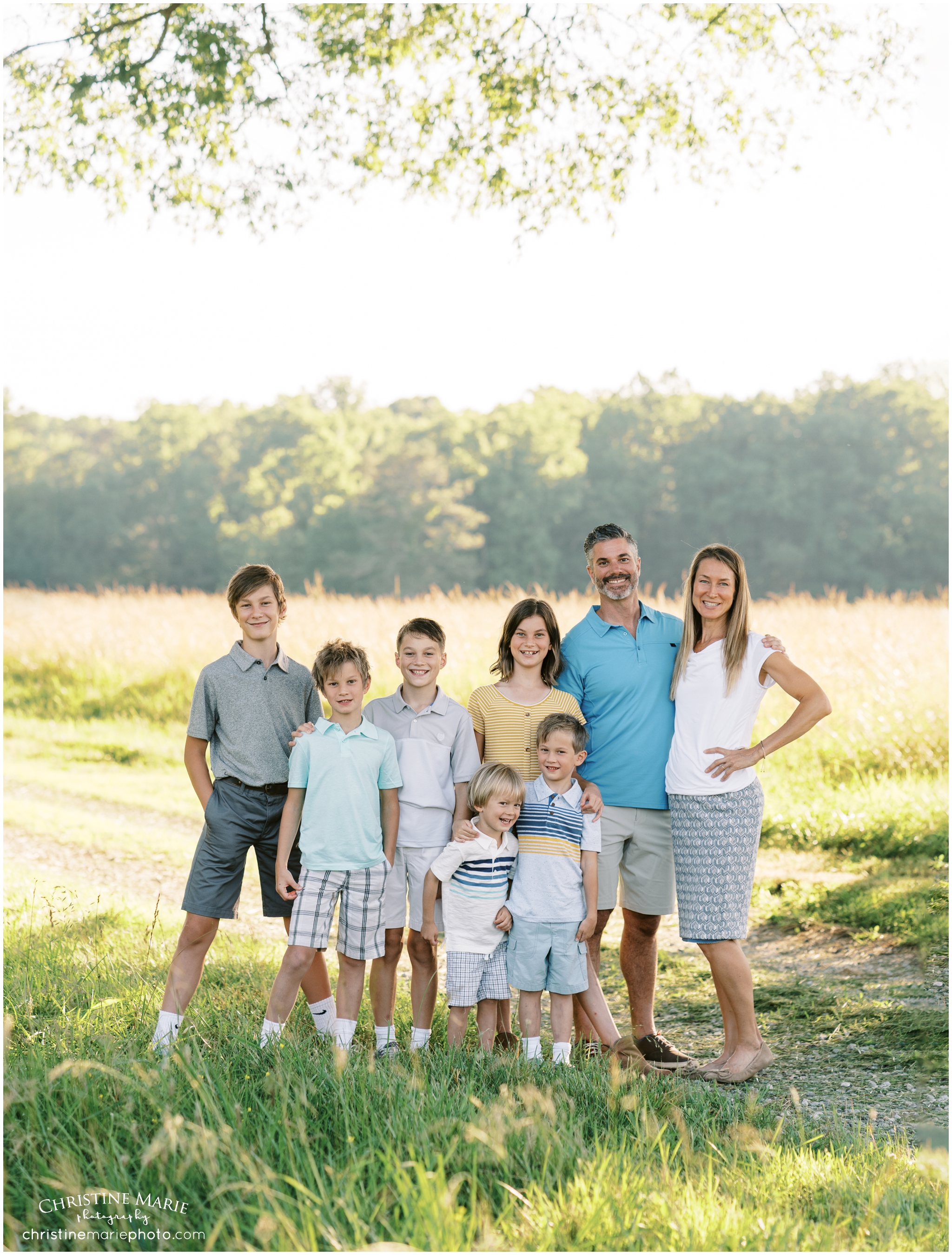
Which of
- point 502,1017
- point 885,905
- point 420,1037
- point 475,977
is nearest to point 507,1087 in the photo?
point 475,977

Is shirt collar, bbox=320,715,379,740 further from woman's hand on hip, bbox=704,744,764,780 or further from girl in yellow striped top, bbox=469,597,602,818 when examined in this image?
woman's hand on hip, bbox=704,744,764,780

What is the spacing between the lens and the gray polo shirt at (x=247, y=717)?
4.20m

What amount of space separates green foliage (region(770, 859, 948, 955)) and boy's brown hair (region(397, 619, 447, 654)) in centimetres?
371

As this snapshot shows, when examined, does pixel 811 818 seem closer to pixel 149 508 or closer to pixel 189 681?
pixel 189 681

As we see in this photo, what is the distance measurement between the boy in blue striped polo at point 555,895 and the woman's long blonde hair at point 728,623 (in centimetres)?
57

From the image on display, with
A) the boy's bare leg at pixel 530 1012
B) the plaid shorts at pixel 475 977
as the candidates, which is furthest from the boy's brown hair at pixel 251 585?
the boy's bare leg at pixel 530 1012

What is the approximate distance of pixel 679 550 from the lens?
48.0 metres

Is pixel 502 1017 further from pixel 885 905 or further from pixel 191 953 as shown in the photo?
pixel 885 905

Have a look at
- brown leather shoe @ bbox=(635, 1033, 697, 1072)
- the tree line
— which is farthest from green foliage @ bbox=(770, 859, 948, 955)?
the tree line

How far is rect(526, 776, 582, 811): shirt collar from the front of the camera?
13.7 feet

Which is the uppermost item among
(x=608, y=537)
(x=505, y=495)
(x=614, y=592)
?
(x=505, y=495)

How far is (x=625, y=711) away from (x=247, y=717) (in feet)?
4.97

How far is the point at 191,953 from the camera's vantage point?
4250 mm

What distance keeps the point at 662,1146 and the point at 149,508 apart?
51.1m
